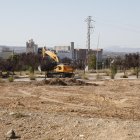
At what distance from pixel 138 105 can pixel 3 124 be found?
8.04m

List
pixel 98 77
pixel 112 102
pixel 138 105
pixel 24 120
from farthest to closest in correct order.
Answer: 1. pixel 98 77
2. pixel 112 102
3. pixel 138 105
4. pixel 24 120

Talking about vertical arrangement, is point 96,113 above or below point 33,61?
below

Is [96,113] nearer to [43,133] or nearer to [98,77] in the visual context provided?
[43,133]

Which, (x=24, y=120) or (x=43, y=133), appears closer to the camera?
(x=43, y=133)

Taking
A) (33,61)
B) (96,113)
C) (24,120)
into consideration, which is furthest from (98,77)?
(24,120)

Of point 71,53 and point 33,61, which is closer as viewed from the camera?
point 33,61

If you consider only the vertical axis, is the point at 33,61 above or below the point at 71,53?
below

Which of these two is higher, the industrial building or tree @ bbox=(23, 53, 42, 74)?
the industrial building

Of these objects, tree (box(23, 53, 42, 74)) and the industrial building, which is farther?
the industrial building

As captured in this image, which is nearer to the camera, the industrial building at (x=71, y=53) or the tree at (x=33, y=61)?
the tree at (x=33, y=61)

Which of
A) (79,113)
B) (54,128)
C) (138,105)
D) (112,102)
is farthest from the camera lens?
(112,102)

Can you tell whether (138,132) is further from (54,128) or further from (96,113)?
(96,113)

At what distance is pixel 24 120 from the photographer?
909cm

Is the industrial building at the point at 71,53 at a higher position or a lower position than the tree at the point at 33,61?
higher
